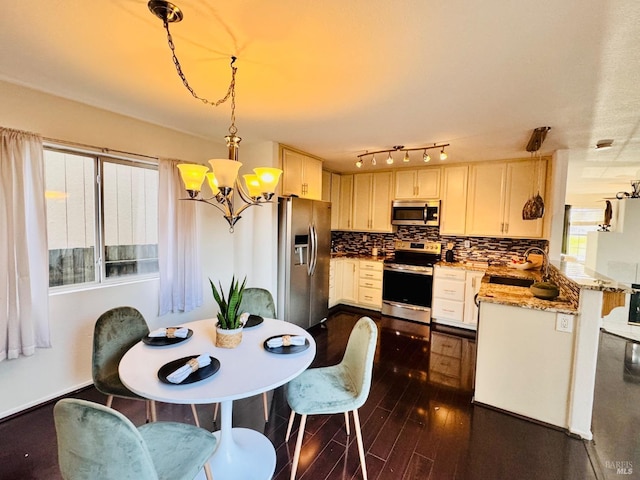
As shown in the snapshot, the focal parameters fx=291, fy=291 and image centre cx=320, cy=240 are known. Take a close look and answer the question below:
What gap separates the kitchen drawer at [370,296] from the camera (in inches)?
186

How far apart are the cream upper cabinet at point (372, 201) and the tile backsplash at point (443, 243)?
388 mm

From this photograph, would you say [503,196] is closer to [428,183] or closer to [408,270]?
[428,183]

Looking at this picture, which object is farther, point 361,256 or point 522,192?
point 361,256

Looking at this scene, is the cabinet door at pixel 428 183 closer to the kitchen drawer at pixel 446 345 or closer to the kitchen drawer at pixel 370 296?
the kitchen drawer at pixel 370 296

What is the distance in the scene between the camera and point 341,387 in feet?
5.93

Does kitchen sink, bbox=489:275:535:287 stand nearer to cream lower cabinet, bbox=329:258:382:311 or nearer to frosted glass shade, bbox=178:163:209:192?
cream lower cabinet, bbox=329:258:382:311

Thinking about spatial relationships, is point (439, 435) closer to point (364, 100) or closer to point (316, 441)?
point (316, 441)

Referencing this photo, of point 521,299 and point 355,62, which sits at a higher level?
point 355,62

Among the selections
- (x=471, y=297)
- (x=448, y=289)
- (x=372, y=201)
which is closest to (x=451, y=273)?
(x=448, y=289)

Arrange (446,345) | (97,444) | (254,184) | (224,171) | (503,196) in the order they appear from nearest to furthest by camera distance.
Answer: (97,444), (224,171), (254,184), (446,345), (503,196)

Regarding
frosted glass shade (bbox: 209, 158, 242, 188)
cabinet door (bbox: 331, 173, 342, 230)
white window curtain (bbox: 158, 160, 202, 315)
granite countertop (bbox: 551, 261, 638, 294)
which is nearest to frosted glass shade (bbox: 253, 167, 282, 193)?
frosted glass shade (bbox: 209, 158, 242, 188)

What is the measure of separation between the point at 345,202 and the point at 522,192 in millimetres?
2647

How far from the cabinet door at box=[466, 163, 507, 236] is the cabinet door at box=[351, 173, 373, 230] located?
155 cm

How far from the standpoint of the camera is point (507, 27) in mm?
1343
